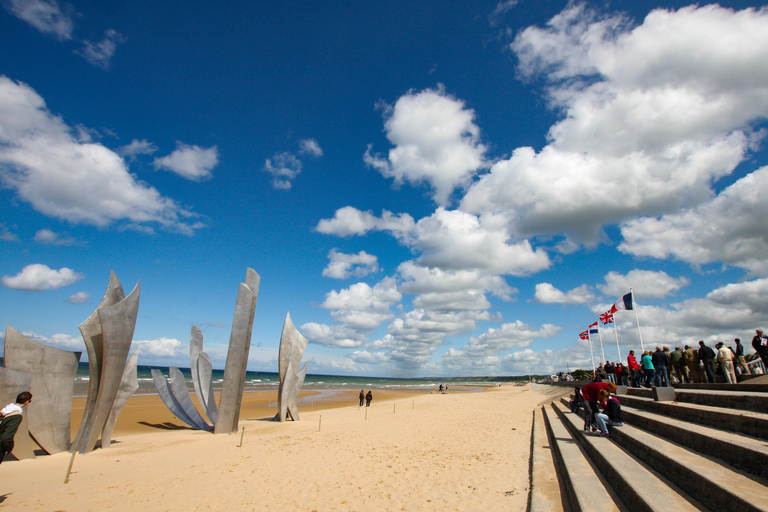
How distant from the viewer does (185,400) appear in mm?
14391

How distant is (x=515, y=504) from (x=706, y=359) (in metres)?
8.35

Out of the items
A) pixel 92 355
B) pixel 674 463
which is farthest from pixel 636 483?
pixel 92 355

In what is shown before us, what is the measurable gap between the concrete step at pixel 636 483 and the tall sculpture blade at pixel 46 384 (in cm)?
1213

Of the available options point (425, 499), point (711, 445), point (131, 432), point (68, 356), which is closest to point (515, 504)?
point (425, 499)

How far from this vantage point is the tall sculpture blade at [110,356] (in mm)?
9836

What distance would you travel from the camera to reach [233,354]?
12.9 m

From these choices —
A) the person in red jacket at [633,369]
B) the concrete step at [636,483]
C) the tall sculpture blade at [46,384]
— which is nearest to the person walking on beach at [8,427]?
the tall sculpture blade at [46,384]

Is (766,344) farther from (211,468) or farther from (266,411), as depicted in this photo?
(266,411)

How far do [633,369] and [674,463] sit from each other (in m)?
12.7

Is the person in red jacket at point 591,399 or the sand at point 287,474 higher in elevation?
the person in red jacket at point 591,399

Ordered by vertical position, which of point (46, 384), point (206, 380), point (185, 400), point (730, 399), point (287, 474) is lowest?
point (287, 474)

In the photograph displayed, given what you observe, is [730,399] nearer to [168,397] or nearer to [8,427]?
[8,427]

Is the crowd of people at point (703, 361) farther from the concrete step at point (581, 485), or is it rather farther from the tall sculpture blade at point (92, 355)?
the tall sculpture blade at point (92, 355)

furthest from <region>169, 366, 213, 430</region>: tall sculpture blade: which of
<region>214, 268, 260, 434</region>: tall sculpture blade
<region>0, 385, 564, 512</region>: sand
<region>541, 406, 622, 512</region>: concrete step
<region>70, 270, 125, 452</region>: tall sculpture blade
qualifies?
<region>541, 406, 622, 512</region>: concrete step
